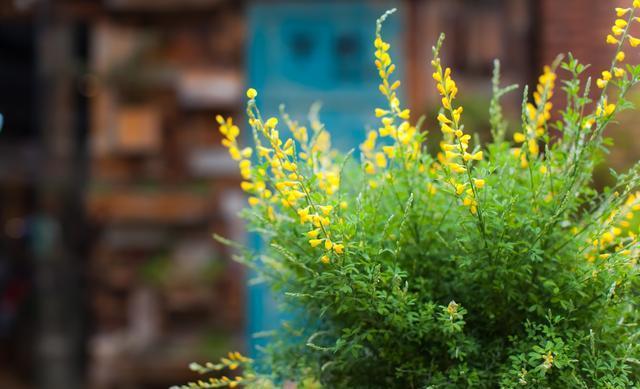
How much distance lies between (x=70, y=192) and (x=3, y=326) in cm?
203

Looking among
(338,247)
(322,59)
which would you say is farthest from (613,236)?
(322,59)

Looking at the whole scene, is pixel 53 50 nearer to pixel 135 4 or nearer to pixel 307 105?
pixel 135 4

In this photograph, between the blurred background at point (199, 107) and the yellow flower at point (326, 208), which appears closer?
the yellow flower at point (326, 208)

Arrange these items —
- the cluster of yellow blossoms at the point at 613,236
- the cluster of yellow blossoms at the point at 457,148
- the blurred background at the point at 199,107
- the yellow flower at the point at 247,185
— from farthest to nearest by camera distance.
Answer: the blurred background at the point at 199,107 → the yellow flower at the point at 247,185 → the cluster of yellow blossoms at the point at 613,236 → the cluster of yellow blossoms at the point at 457,148

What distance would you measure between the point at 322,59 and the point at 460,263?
2797 mm

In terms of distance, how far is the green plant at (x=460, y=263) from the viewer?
3.89 ft

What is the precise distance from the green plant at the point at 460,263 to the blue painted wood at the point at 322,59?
97.1 inches

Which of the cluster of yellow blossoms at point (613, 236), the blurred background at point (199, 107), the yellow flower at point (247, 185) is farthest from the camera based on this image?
the blurred background at point (199, 107)

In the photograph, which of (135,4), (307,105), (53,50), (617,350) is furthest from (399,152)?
(53,50)

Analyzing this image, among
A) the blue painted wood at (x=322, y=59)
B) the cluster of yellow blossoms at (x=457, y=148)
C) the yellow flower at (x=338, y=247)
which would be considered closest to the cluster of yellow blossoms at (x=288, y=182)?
the yellow flower at (x=338, y=247)

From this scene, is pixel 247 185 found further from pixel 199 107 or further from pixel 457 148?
pixel 199 107

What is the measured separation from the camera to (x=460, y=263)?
124 cm

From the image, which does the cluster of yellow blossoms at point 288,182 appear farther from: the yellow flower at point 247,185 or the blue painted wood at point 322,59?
the blue painted wood at point 322,59

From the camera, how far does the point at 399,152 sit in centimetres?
137
